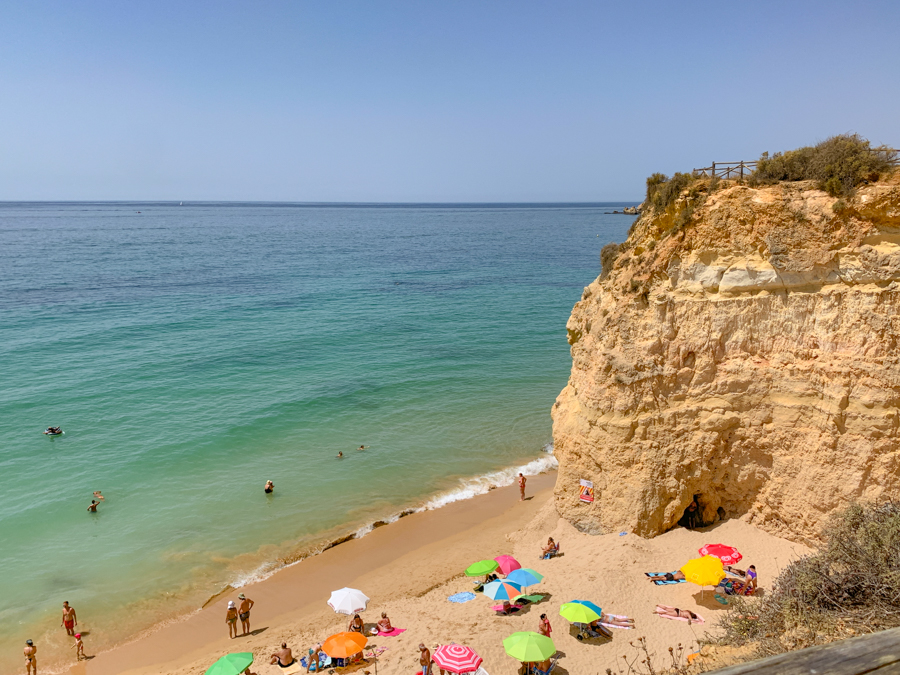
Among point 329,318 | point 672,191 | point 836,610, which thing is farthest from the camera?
point 329,318

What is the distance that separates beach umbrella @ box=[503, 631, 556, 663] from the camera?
11.5 meters

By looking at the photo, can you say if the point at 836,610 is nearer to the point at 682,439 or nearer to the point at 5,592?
the point at 682,439

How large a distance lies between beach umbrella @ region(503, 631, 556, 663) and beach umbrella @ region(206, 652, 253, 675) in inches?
221

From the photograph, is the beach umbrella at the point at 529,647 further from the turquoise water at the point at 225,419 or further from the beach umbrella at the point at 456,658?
the turquoise water at the point at 225,419

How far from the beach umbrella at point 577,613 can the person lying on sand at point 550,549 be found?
328cm

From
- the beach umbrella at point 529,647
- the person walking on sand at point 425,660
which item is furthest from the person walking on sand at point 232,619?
the beach umbrella at point 529,647

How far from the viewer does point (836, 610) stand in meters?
7.30

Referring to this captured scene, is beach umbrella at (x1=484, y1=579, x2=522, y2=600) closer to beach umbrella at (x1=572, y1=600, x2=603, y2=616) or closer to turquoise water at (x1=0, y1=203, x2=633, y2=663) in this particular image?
beach umbrella at (x1=572, y1=600, x2=603, y2=616)

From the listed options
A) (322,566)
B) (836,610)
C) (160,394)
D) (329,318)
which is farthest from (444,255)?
(836,610)

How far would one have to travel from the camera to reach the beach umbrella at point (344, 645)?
12.5 m

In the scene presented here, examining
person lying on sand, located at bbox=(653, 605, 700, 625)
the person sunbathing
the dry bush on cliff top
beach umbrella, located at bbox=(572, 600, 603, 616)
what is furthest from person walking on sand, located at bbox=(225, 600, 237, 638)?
the dry bush on cliff top

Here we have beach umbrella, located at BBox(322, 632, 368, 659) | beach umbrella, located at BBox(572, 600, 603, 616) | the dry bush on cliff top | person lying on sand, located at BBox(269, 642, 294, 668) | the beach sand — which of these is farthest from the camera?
person lying on sand, located at BBox(269, 642, 294, 668)

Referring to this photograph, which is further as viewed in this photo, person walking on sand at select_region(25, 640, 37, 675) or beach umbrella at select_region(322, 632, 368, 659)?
person walking on sand at select_region(25, 640, 37, 675)

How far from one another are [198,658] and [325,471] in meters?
9.45
